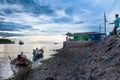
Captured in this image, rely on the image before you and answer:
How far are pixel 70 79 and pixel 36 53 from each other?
1805 inches

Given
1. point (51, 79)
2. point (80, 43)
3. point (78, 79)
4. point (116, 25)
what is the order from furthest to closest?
1. point (80, 43)
2. point (116, 25)
3. point (51, 79)
4. point (78, 79)

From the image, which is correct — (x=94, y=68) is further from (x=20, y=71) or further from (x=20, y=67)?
(x=20, y=67)

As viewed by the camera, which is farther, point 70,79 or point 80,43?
point 80,43

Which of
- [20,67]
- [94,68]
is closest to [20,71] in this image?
[20,67]

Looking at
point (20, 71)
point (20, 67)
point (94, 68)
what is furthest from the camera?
point (20, 67)

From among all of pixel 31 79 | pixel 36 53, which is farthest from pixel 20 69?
pixel 36 53

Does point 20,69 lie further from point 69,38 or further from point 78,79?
point 69,38

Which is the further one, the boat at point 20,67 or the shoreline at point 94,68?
the boat at point 20,67

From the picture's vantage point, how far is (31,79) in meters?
24.4

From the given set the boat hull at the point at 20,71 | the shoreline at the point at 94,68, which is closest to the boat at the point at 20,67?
the boat hull at the point at 20,71

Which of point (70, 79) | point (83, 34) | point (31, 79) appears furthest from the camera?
point (83, 34)

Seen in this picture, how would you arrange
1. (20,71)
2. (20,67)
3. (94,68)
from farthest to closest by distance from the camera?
(20,67) < (20,71) < (94,68)

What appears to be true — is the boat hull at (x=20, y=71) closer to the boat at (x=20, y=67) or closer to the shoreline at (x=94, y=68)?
the boat at (x=20, y=67)

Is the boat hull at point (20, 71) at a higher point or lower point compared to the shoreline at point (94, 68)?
lower
